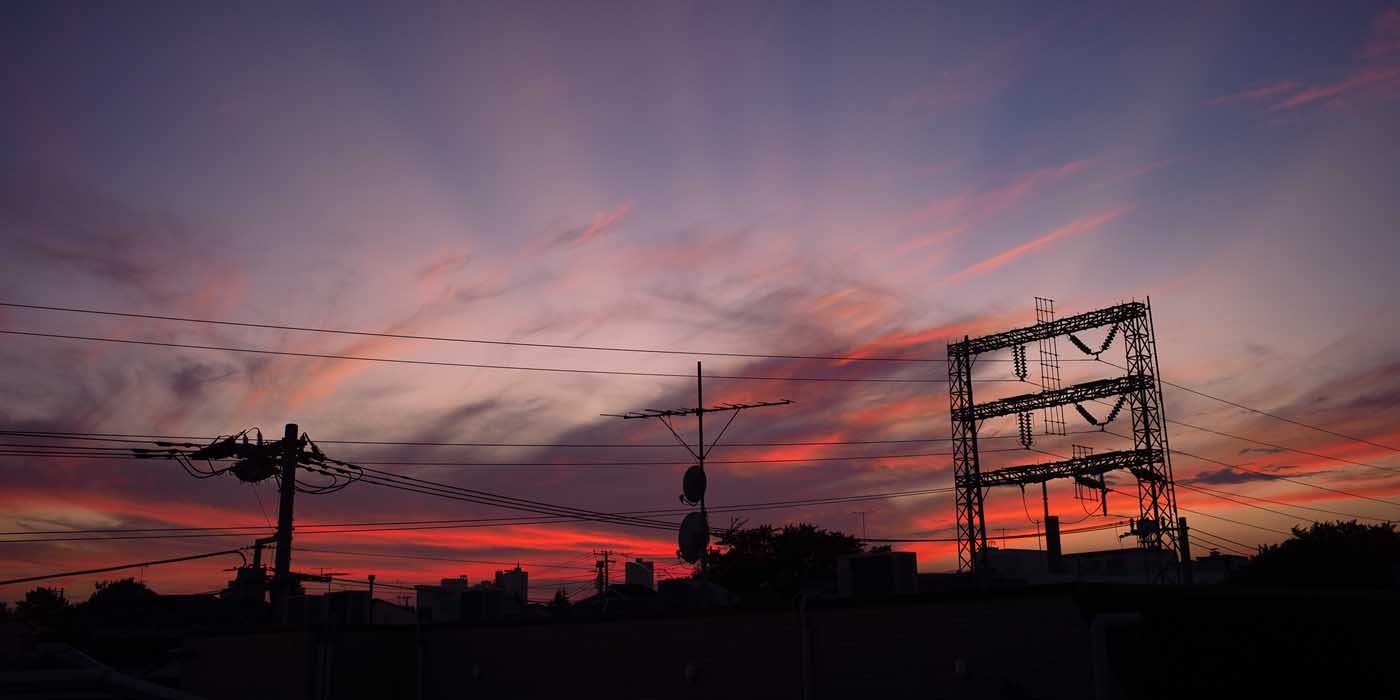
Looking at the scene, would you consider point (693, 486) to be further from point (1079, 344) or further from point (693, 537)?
point (1079, 344)

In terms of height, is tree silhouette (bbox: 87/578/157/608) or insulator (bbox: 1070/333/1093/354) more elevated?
insulator (bbox: 1070/333/1093/354)

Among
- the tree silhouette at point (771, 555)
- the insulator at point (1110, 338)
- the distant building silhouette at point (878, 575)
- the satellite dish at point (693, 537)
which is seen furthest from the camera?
the tree silhouette at point (771, 555)

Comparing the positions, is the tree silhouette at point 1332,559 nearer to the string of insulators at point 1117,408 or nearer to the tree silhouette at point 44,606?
the string of insulators at point 1117,408

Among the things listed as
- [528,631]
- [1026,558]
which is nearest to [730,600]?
[528,631]

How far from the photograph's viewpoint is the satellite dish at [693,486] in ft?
120

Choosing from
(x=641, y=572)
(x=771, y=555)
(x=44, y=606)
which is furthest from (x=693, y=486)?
(x=44, y=606)

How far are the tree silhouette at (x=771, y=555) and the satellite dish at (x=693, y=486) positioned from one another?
6097cm

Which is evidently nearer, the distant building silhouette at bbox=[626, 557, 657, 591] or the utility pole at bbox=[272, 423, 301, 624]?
the utility pole at bbox=[272, 423, 301, 624]

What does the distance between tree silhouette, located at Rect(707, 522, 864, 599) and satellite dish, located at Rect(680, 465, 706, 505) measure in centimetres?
6097

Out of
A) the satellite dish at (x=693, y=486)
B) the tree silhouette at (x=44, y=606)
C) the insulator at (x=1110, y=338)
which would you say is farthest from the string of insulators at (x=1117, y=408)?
the tree silhouette at (x=44, y=606)

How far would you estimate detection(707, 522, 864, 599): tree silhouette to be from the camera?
9762 cm

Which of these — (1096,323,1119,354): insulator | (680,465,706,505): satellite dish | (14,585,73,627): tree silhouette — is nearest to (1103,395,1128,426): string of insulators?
(1096,323,1119,354): insulator

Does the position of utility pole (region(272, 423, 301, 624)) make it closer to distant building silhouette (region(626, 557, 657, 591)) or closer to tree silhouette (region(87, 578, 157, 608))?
distant building silhouette (region(626, 557, 657, 591))

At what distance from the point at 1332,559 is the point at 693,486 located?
5650cm
